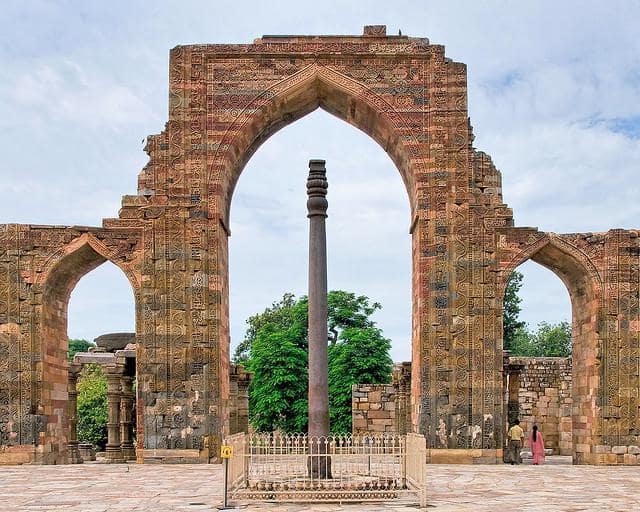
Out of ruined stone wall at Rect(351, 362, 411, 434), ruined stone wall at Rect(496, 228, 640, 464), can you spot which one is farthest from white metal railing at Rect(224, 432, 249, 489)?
ruined stone wall at Rect(351, 362, 411, 434)

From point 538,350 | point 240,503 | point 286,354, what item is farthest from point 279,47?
point 538,350

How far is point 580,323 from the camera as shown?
17.3 m

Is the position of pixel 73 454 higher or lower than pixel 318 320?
lower

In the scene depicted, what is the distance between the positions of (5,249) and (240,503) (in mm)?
8912

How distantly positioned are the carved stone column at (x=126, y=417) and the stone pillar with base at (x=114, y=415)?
13cm

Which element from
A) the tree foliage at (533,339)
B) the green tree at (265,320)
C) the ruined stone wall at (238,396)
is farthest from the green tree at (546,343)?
the ruined stone wall at (238,396)

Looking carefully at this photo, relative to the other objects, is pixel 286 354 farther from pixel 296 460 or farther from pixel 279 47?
pixel 296 460

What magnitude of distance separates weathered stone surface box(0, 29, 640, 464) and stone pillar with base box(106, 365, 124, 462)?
2.03 meters

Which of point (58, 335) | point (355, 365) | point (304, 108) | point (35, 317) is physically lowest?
point (355, 365)

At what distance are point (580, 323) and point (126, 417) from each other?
1009 cm

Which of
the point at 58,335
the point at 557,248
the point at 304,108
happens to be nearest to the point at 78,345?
the point at 58,335

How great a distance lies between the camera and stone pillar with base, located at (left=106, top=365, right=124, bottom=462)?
19188mm

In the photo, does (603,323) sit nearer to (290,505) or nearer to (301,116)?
(301,116)

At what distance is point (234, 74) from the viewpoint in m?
17.0
